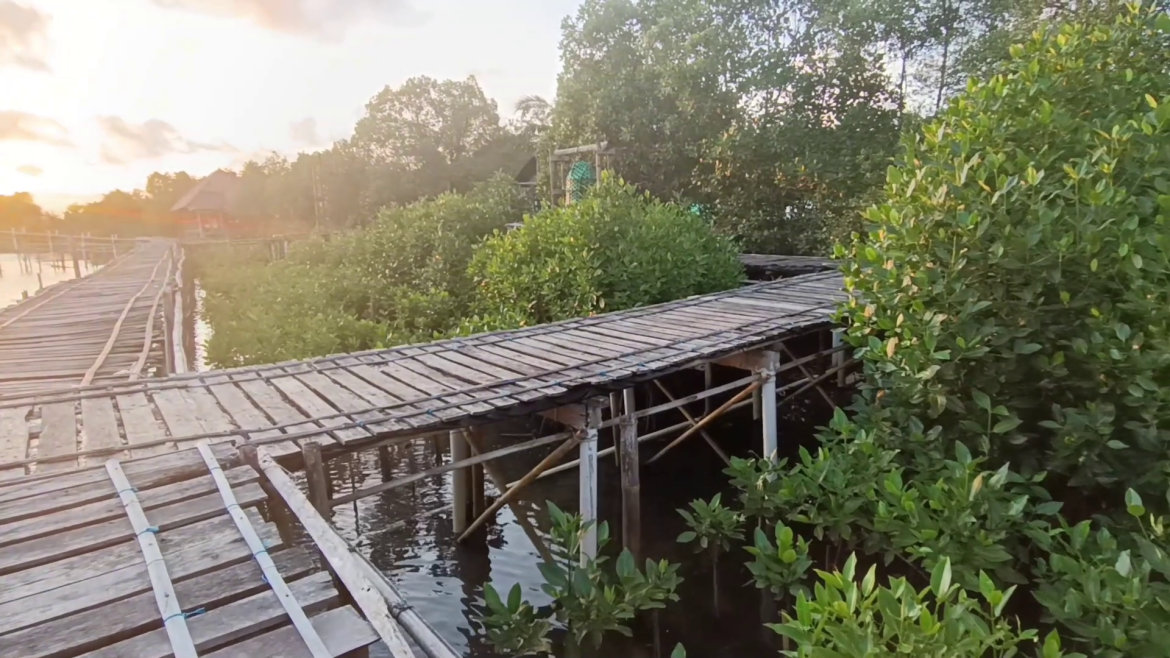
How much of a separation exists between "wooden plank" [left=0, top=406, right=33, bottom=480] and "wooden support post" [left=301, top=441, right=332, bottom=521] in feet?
4.42

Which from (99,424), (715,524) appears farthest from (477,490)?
(99,424)

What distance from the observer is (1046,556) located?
462cm

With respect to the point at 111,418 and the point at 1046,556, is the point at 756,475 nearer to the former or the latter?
the point at 1046,556

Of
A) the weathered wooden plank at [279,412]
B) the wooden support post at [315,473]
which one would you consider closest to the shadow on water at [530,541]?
the wooden support post at [315,473]

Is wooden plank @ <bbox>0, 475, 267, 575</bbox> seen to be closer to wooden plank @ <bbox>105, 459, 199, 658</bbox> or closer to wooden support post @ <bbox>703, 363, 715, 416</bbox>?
wooden plank @ <bbox>105, 459, 199, 658</bbox>

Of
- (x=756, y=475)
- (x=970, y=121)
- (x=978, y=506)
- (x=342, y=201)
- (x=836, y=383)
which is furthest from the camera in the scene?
(x=342, y=201)

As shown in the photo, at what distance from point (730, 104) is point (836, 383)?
23.9 feet

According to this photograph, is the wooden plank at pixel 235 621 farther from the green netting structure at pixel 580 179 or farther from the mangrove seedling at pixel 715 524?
the green netting structure at pixel 580 179

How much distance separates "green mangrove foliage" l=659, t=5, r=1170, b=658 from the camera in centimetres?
391

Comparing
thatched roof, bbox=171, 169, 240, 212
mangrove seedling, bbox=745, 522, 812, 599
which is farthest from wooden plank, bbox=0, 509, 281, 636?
thatched roof, bbox=171, 169, 240, 212

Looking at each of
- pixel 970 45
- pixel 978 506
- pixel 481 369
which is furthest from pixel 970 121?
pixel 970 45

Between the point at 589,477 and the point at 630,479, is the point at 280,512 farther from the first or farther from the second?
the point at 630,479

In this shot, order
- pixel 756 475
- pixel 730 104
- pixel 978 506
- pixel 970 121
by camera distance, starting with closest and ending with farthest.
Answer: pixel 978 506
pixel 970 121
pixel 756 475
pixel 730 104

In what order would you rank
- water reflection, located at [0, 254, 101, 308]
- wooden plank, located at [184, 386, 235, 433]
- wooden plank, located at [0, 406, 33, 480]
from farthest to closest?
water reflection, located at [0, 254, 101, 308] → wooden plank, located at [184, 386, 235, 433] → wooden plank, located at [0, 406, 33, 480]
